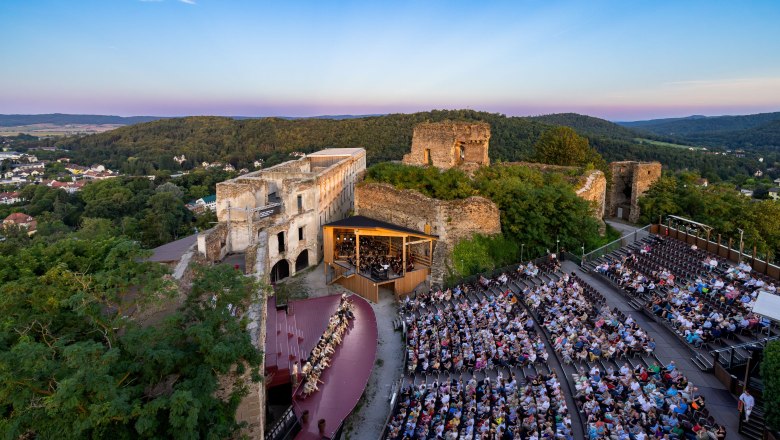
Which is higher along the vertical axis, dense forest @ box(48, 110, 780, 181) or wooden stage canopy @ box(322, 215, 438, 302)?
dense forest @ box(48, 110, 780, 181)

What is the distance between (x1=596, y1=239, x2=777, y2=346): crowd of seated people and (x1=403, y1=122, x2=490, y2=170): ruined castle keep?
1585cm

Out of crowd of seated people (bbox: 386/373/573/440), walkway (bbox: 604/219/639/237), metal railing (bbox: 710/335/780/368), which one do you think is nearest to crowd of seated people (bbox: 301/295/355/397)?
crowd of seated people (bbox: 386/373/573/440)

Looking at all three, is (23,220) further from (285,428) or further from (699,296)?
(699,296)

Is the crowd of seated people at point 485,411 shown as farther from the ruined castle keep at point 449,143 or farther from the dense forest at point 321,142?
the dense forest at point 321,142

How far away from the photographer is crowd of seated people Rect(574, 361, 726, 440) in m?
10.6

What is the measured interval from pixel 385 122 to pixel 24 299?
294 ft

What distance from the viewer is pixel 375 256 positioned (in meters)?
26.8

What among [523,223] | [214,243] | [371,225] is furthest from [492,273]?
[214,243]

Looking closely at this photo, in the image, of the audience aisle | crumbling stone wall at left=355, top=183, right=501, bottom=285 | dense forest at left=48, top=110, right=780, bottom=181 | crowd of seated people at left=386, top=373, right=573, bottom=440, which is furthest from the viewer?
dense forest at left=48, top=110, right=780, bottom=181

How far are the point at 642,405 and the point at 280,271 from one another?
24.2 metres

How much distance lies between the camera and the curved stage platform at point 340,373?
13.6 metres

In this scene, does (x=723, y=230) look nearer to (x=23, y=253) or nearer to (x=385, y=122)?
(x=23, y=253)

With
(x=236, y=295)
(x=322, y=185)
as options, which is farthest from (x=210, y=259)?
(x=236, y=295)

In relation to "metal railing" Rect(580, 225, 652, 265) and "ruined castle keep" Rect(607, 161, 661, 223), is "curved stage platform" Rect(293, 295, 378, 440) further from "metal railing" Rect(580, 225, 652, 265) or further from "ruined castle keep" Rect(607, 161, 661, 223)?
"ruined castle keep" Rect(607, 161, 661, 223)
